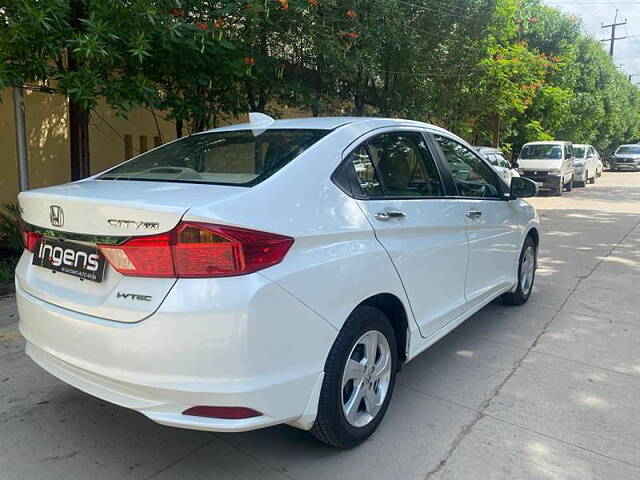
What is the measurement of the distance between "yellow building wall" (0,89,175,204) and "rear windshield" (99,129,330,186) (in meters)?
3.86

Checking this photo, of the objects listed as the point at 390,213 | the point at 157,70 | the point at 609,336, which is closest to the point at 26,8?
the point at 157,70

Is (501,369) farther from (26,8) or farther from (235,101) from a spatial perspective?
(235,101)

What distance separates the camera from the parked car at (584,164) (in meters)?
20.3

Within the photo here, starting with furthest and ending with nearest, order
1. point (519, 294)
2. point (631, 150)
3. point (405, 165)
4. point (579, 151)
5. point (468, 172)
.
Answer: point (631, 150), point (579, 151), point (519, 294), point (468, 172), point (405, 165)

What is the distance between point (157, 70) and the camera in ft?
19.4

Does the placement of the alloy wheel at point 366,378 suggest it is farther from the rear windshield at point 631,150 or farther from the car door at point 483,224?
the rear windshield at point 631,150

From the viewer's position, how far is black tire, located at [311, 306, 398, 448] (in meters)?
2.45

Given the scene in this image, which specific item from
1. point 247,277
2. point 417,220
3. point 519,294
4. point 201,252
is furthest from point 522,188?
point 201,252

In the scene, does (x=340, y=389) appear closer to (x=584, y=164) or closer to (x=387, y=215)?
(x=387, y=215)

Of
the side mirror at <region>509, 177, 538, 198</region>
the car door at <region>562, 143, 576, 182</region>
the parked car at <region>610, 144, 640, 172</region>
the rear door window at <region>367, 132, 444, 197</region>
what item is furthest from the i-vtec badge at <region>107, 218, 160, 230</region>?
the parked car at <region>610, 144, 640, 172</region>

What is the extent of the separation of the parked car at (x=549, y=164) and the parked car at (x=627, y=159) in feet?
49.1

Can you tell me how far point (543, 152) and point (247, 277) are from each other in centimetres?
1822

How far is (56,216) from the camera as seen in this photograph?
2.44 m

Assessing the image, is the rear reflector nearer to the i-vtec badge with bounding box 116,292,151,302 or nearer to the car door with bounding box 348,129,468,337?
the i-vtec badge with bounding box 116,292,151,302
